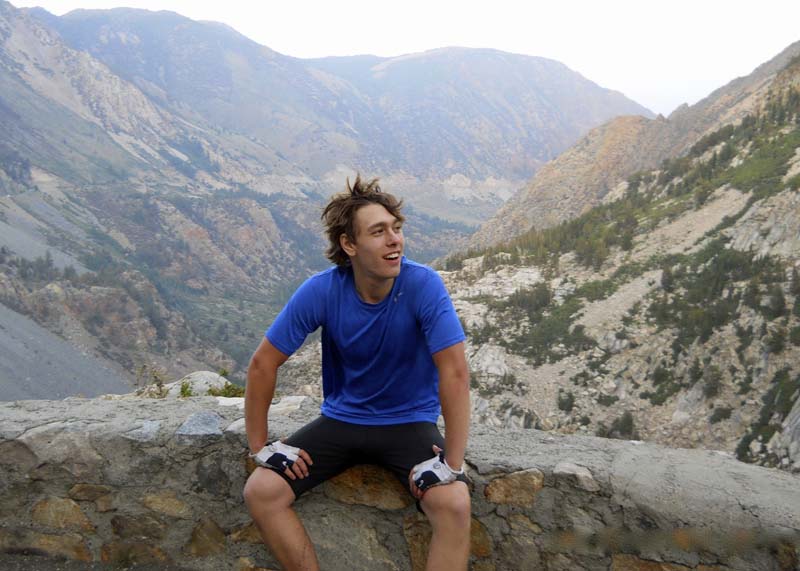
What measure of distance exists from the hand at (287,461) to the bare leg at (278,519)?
3cm

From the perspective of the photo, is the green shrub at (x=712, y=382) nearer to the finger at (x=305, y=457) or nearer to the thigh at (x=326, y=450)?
the thigh at (x=326, y=450)

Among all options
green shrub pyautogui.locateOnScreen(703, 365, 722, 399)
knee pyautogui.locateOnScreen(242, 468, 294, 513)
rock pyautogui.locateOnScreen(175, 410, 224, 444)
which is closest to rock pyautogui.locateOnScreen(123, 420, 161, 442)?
rock pyautogui.locateOnScreen(175, 410, 224, 444)

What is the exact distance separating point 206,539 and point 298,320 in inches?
48.9

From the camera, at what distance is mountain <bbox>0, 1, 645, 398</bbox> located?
5675 cm

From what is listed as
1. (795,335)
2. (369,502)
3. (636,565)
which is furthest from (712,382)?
(369,502)

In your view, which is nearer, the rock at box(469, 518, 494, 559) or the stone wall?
the stone wall

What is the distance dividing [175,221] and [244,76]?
11309 centimetres

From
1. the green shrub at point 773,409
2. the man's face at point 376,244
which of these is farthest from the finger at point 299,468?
the green shrub at point 773,409

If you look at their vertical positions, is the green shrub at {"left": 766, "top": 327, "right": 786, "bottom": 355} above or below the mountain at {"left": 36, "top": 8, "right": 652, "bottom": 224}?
below

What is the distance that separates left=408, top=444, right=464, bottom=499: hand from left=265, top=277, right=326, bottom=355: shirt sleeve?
72 cm

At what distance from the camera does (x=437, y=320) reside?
2.65m

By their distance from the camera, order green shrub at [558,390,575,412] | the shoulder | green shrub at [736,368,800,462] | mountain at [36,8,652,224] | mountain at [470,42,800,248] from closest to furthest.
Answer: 1. the shoulder
2. green shrub at [736,368,800,462]
3. green shrub at [558,390,575,412]
4. mountain at [470,42,800,248]
5. mountain at [36,8,652,224]

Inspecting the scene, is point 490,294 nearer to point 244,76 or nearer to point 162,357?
point 162,357

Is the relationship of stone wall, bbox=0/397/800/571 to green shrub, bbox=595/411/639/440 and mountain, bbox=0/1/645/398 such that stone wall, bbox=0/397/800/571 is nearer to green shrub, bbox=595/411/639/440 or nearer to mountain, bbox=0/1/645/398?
mountain, bbox=0/1/645/398
